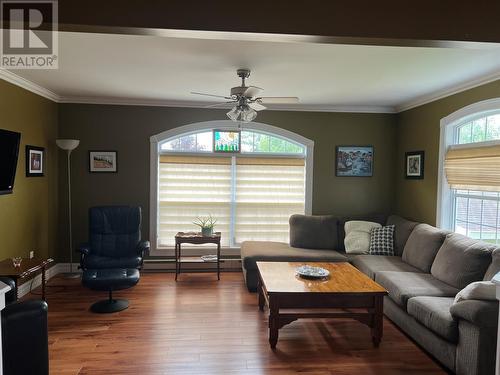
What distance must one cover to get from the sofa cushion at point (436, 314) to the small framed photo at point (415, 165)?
7.52 feet

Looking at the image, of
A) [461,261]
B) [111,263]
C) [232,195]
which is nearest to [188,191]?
[232,195]

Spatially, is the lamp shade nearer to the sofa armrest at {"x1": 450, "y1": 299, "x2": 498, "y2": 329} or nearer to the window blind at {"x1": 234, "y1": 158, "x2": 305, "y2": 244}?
the window blind at {"x1": 234, "y1": 158, "x2": 305, "y2": 244}

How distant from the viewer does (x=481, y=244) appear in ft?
11.1

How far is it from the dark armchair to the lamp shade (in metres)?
0.94

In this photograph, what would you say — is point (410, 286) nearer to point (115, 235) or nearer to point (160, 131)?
point (115, 235)

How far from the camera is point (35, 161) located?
179 inches

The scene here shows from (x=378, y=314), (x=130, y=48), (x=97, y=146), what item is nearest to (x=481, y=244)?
(x=378, y=314)

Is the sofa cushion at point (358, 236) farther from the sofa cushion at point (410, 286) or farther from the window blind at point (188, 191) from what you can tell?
the window blind at point (188, 191)

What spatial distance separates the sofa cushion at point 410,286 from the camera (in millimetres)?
3293

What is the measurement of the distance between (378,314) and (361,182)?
2902 mm

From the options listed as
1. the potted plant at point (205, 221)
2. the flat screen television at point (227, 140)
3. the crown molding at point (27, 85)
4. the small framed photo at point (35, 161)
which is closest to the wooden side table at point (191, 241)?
the potted plant at point (205, 221)

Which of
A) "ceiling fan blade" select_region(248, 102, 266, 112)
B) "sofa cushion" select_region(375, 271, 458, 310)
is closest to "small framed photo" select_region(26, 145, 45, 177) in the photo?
"ceiling fan blade" select_region(248, 102, 266, 112)

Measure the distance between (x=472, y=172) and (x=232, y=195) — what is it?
10.6 ft

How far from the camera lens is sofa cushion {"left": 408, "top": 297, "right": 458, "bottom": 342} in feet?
8.91
